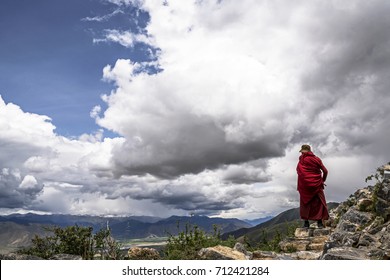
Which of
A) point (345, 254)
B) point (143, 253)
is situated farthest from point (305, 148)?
point (143, 253)

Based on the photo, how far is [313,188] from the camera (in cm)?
1744

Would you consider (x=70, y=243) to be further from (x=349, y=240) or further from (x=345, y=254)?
(x=349, y=240)

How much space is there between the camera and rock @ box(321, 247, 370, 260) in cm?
833

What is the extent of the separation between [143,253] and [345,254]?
20.5 ft

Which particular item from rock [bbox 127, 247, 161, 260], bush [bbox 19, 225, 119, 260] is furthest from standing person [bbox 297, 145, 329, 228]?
bush [bbox 19, 225, 119, 260]

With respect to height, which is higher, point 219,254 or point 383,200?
point 383,200

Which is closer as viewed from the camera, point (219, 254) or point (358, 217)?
point (219, 254)

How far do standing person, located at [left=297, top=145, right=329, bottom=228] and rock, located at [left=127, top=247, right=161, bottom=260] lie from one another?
8805mm

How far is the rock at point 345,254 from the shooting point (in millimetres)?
8328

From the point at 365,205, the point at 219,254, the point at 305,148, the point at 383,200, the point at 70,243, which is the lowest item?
the point at 219,254

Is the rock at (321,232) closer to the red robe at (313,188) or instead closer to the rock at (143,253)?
the red robe at (313,188)

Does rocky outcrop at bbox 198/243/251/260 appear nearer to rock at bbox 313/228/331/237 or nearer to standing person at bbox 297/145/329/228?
rock at bbox 313/228/331/237

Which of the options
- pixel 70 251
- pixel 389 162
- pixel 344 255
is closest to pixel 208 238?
pixel 70 251

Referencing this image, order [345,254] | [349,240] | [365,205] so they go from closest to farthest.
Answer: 1. [345,254]
2. [349,240]
3. [365,205]
